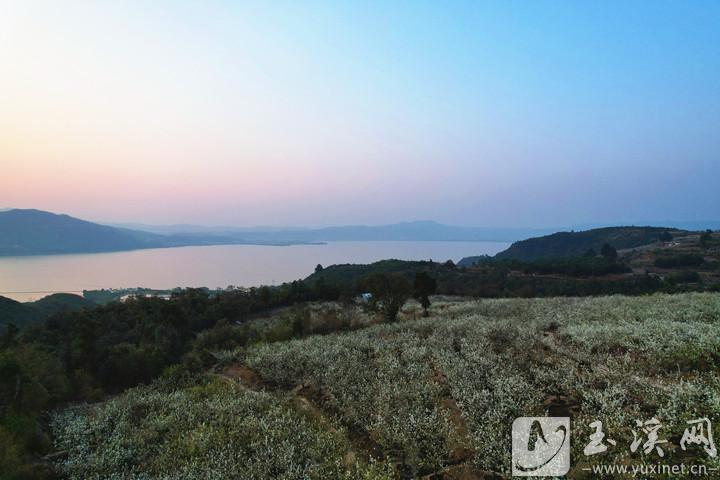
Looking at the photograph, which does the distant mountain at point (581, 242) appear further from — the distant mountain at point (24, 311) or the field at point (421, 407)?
the field at point (421, 407)

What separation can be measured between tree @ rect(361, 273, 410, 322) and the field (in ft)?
39.6

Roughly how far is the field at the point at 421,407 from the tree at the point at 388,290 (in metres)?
12.1

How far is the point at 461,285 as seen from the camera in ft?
226

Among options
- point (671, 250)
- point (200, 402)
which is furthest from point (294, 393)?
point (671, 250)

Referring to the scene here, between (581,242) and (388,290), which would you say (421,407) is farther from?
(581,242)

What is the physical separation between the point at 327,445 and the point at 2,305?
75899 mm

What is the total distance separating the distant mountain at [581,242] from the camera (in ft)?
408

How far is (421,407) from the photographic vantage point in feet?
37.9

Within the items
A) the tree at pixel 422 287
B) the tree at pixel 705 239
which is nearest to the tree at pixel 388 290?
the tree at pixel 422 287
